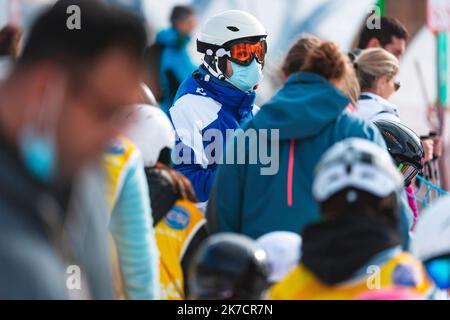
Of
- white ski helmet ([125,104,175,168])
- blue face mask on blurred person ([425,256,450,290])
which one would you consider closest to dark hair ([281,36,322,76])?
white ski helmet ([125,104,175,168])

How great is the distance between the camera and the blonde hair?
714cm

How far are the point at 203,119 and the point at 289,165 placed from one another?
1.74m

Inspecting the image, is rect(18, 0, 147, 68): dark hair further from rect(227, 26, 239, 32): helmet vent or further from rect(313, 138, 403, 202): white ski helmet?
rect(227, 26, 239, 32): helmet vent

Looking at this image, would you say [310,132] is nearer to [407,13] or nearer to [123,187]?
[123,187]

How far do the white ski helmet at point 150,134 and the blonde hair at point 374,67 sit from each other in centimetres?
208

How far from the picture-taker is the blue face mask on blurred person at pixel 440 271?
3.77 metres

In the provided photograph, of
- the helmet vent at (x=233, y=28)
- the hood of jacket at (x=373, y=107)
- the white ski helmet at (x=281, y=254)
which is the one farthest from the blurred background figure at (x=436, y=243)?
the helmet vent at (x=233, y=28)

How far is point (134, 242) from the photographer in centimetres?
420

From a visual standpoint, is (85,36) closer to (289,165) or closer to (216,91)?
(289,165)

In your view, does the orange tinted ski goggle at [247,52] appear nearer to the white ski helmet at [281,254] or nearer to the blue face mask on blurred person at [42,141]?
the white ski helmet at [281,254]

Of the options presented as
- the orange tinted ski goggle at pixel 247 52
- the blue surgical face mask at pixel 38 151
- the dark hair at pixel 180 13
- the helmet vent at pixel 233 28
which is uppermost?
the dark hair at pixel 180 13

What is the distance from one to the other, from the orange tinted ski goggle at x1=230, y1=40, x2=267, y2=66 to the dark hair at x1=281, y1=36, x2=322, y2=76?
5.92 feet
